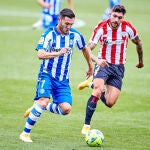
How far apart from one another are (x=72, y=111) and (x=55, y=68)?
143 inches

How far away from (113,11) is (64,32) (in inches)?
55.9

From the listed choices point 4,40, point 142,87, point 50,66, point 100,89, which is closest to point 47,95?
point 50,66

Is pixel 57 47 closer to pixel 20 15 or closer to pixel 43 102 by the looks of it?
pixel 43 102

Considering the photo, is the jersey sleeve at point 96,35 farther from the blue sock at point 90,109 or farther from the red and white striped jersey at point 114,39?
the blue sock at point 90,109

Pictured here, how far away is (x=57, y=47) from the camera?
47.3ft

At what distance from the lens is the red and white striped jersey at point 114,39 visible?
15.9 metres

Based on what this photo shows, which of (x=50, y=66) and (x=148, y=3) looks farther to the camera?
(x=148, y=3)

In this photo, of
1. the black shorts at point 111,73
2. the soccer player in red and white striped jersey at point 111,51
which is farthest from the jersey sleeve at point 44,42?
the black shorts at point 111,73

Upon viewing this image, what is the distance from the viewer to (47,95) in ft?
46.6

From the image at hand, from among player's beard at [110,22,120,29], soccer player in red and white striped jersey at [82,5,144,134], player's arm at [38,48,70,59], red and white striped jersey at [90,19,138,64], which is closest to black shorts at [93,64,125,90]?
soccer player in red and white striped jersey at [82,5,144,134]

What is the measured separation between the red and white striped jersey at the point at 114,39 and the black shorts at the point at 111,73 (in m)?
0.14

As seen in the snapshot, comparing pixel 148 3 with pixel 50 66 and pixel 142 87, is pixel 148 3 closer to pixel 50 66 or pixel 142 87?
pixel 142 87

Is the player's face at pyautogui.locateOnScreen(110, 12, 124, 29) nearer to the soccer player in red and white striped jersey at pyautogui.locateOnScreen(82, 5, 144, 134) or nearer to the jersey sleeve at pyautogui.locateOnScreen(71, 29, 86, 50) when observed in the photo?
the soccer player in red and white striped jersey at pyautogui.locateOnScreen(82, 5, 144, 134)

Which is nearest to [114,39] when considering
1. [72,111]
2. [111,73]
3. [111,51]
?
[111,51]
